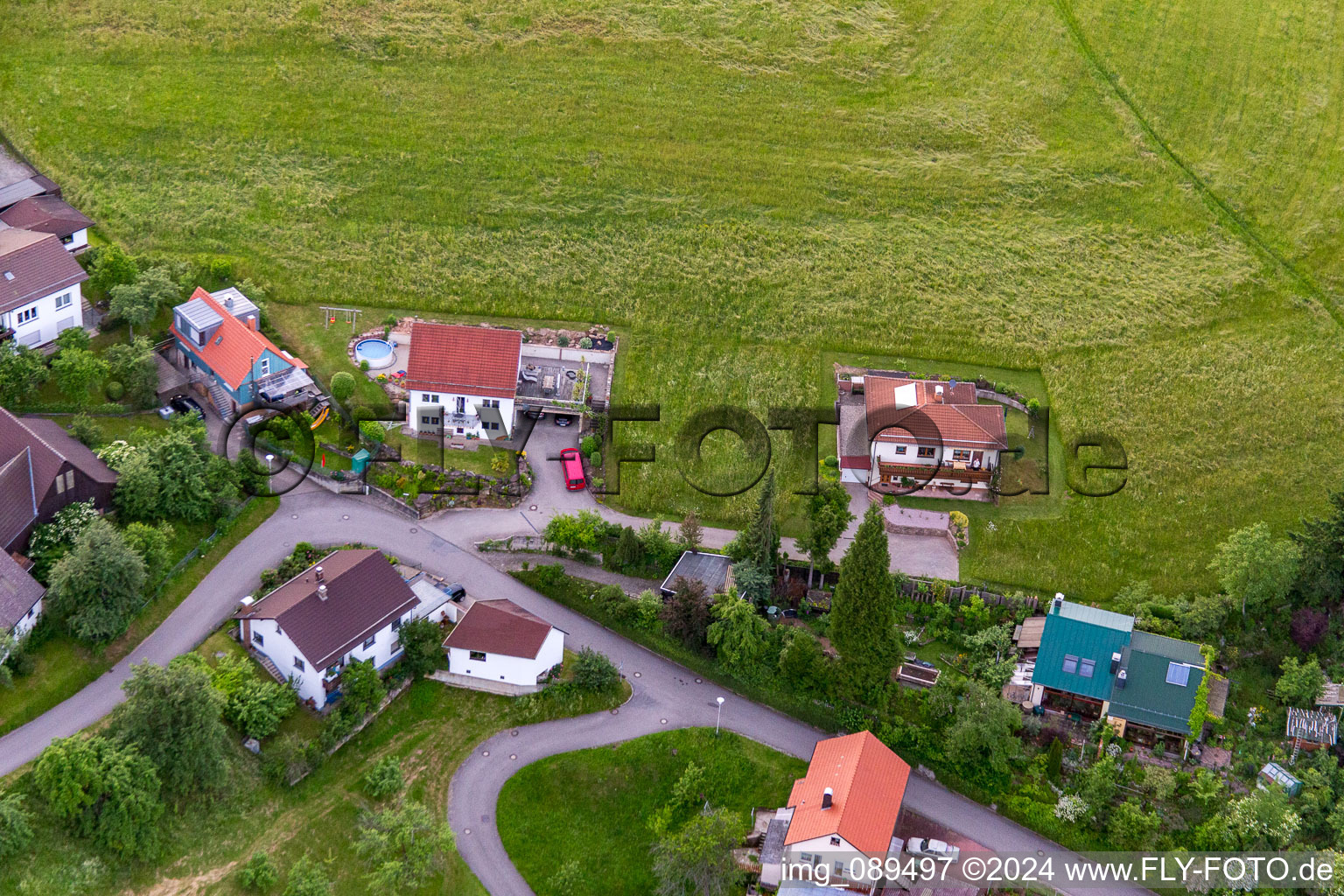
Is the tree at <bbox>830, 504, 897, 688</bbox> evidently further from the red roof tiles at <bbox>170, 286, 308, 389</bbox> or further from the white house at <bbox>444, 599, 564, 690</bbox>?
the red roof tiles at <bbox>170, 286, 308, 389</bbox>

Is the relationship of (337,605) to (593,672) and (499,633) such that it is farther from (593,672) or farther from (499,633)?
(593,672)

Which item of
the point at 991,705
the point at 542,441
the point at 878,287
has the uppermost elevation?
the point at 878,287

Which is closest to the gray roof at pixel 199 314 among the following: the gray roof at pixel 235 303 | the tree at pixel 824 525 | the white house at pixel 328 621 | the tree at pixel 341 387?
the gray roof at pixel 235 303

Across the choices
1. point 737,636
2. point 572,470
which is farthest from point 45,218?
point 737,636

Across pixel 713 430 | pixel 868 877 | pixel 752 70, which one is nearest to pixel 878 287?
pixel 713 430

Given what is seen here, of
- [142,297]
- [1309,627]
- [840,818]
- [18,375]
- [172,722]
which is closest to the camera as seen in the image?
[172,722]

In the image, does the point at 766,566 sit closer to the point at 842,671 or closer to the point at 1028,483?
the point at 842,671
